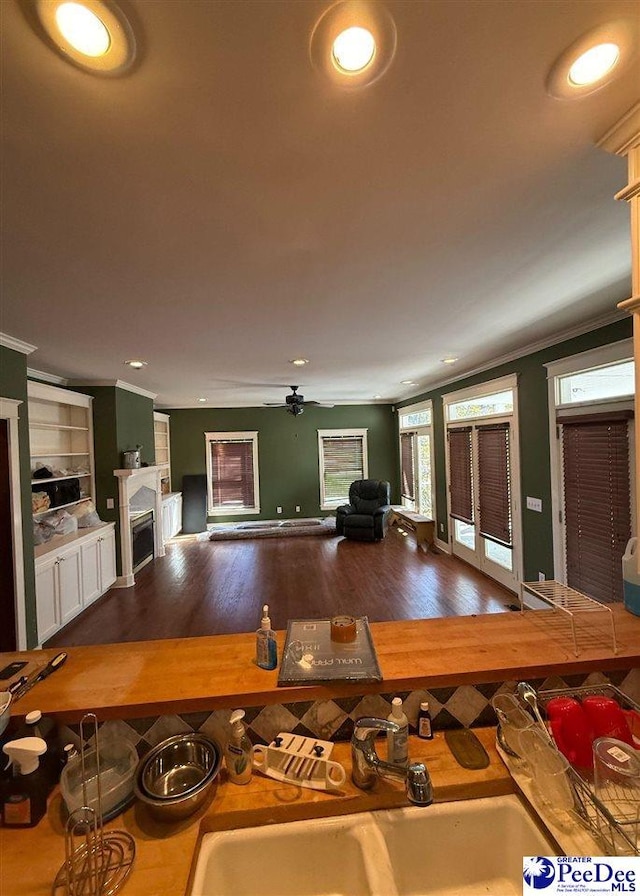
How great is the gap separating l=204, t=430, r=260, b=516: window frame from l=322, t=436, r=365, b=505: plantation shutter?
1587mm

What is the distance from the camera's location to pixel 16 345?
2939mm

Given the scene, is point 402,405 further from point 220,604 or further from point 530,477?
point 220,604

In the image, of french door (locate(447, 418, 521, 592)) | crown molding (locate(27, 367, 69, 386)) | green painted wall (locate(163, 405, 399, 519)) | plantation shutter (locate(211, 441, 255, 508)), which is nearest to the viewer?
crown molding (locate(27, 367, 69, 386))

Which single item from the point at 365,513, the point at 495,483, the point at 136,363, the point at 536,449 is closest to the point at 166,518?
the point at 365,513

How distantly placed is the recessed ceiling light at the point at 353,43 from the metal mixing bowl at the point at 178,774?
1.70 metres

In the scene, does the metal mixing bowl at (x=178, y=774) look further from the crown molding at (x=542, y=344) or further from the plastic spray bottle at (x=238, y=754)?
the crown molding at (x=542, y=344)

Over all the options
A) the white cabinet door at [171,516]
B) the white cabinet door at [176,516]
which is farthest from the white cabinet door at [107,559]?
the white cabinet door at [176,516]

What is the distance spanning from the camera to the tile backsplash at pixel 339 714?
38.1 inches

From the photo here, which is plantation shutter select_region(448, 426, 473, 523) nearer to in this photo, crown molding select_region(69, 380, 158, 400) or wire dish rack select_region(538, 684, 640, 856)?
wire dish rack select_region(538, 684, 640, 856)

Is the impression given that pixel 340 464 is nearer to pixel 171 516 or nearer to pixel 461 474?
pixel 461 474

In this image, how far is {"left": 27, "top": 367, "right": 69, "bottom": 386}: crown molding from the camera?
13.0 feet

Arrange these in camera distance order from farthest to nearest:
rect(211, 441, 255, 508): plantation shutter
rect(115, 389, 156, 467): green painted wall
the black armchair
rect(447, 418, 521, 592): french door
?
1. rect(211, 441, 255, 508): plantation shutter
2. the black armchair
3. rect(115, 389, 156, 467): green painted wall
4. rect(447, 418, 521, 592): french door

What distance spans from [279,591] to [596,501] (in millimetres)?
3467

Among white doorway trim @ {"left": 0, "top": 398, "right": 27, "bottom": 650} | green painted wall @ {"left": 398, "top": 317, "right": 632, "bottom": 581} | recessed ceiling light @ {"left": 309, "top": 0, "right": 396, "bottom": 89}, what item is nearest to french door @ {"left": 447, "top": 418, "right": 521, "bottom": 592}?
green painted wall @ {"left": 398, "top": 317, "right": 632, "bottom": 581}
